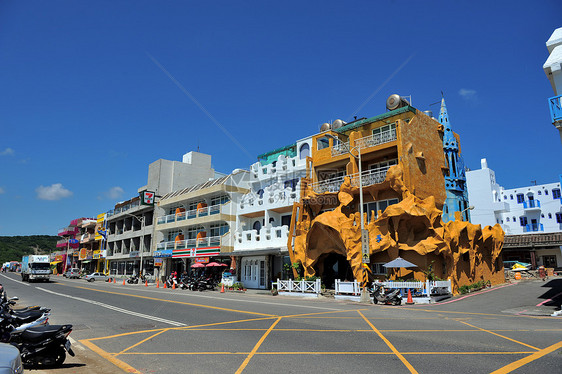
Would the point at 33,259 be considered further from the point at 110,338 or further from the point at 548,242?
the point at 548,242

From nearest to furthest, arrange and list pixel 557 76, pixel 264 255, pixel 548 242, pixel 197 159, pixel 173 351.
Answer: pixel 173 351 < pixel 557 76 < pixel 264 255 < pixel 548 242 < pixel 197 159

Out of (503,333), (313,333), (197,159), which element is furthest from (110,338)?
(197,159)

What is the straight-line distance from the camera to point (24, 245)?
481 feet

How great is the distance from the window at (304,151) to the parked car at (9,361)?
105 feet

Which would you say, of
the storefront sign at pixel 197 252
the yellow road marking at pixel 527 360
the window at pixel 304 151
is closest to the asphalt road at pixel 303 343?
the yellow road marking at pixel 527 360

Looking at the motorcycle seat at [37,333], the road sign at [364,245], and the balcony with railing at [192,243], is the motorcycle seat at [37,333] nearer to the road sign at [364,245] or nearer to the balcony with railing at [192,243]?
the road sign at [364,245]

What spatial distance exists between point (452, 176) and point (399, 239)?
9554 millimetres

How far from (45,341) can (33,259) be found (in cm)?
4547

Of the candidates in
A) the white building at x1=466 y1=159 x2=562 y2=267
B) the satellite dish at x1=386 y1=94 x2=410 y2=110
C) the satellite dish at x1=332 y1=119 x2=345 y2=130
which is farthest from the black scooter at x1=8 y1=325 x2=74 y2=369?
the white building at x1=466 y1=159 x2=562 y2=267

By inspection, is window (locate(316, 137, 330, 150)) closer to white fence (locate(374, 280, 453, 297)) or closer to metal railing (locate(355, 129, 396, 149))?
metal railing (locate(355, 129, 396, 149))

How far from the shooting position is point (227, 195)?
4262cm

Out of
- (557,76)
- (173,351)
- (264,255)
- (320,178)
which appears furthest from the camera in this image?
(264,255)

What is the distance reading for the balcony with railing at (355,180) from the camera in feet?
89.7

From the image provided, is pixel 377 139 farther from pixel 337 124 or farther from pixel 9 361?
pixel 9 361
